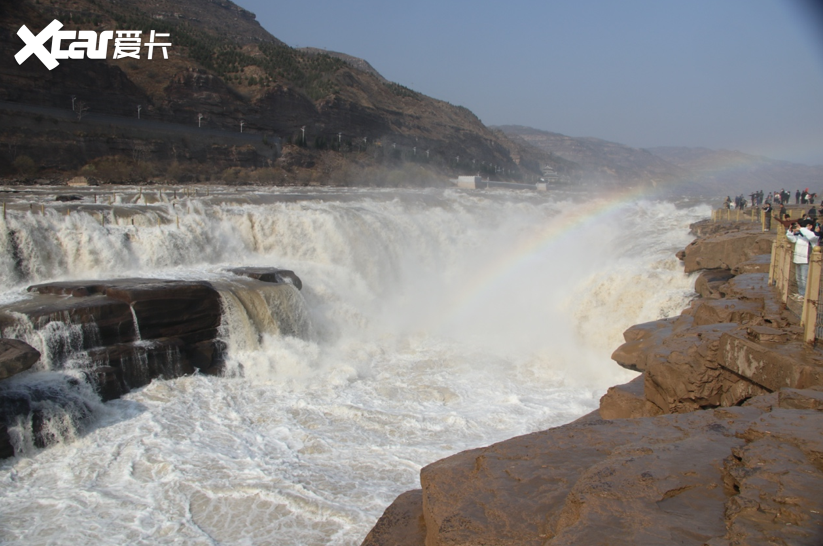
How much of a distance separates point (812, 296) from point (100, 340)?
9.90 metres

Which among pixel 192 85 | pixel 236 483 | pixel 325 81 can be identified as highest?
pixel 325 81

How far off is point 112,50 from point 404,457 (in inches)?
1809

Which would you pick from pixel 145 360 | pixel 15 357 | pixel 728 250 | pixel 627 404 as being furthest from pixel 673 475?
pixel 728 250

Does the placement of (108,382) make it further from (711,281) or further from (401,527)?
(711,281)

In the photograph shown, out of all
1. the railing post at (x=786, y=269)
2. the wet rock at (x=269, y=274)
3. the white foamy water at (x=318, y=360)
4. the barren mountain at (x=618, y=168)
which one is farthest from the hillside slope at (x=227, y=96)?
the barren mountain at (x=618, y=168)

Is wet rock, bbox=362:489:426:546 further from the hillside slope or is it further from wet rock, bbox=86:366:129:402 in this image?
the hillside slope

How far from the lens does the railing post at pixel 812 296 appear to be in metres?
4.77

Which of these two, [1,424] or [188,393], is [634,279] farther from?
[1,424]

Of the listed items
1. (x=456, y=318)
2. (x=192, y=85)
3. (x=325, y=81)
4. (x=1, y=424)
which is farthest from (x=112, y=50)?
(x=1, y=424)

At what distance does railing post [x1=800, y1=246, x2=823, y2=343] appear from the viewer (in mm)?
4773

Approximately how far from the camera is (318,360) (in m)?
11.9

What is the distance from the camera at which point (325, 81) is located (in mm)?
65812

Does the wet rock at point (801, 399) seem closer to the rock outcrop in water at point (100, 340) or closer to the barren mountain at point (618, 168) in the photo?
the rock outcrop in water at point (100, 340)

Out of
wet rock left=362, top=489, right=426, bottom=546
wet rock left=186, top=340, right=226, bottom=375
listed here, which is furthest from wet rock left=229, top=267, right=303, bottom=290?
wet rock left=362, top=489, right=426, bottom=546
